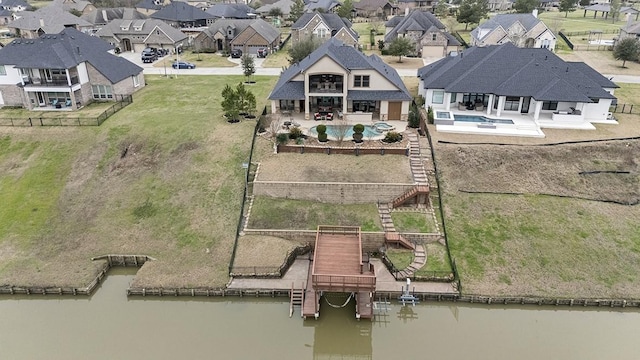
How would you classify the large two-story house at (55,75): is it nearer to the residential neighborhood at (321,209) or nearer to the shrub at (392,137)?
the residential neighborhood at (321,209)

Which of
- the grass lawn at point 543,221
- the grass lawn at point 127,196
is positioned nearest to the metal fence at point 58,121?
the grass lawn at point 127,196

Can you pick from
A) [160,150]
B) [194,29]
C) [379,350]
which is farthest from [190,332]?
[194,29]

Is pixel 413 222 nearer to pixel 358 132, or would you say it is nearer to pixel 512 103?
pixel 358 132

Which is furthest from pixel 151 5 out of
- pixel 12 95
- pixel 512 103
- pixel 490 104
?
pixel 512 103

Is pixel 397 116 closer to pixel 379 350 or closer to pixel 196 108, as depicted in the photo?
pixel 196 108

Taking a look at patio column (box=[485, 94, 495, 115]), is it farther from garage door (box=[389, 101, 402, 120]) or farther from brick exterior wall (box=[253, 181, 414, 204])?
brick exterior wall (box=[253, 181, 414, 204])

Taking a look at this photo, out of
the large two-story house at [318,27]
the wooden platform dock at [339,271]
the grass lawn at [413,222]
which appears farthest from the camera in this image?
the large two-story house at [318,27]

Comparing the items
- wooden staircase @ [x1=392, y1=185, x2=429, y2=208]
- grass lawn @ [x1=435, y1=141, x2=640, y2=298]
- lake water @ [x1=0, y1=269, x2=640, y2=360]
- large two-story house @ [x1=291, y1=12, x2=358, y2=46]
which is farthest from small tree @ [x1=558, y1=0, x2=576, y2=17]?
lake water @ [x1=0, y1=269, x2=640, y2=360]
